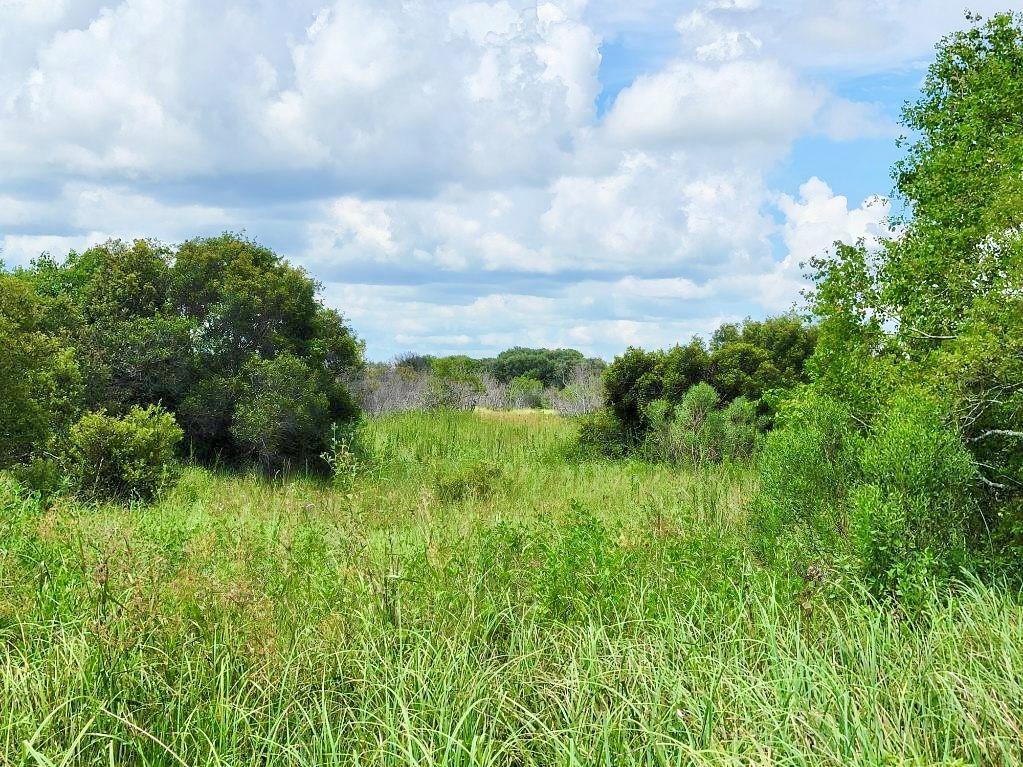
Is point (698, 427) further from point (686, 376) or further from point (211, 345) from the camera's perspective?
point (211, 345)

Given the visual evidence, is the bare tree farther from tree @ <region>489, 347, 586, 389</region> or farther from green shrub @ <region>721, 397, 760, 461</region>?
tree @ <region>489, 347, 586, 389</region>

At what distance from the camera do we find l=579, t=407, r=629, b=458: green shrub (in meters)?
18.5

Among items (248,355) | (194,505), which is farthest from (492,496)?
(248,355)

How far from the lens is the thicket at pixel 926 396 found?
6816 mm

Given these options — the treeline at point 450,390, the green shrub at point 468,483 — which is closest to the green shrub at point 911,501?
the green shrub at point 468,483

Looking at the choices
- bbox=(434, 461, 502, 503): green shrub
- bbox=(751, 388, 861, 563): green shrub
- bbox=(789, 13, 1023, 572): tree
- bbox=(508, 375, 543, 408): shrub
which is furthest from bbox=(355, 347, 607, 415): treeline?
bbox=(751, 388, 861, 563): green shrub

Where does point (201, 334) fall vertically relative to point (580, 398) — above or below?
above

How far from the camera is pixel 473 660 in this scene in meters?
5.00

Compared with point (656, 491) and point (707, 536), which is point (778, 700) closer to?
point (707, 536)

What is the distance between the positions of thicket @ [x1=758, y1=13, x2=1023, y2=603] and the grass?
675 millimetres

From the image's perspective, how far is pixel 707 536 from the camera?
7648mm

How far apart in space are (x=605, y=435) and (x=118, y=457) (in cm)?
985

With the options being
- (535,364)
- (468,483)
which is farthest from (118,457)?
(535,364)

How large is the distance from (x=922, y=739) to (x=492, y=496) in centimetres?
923
